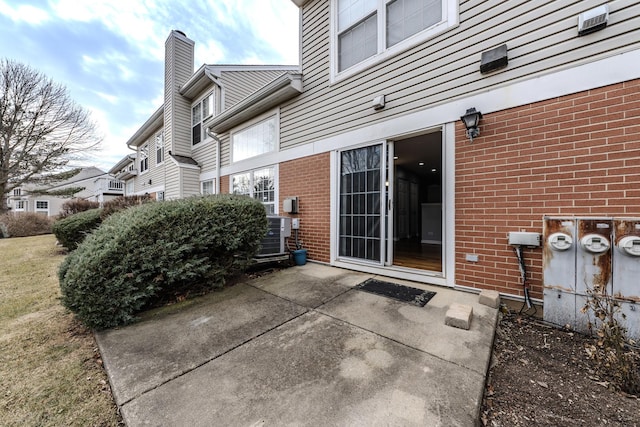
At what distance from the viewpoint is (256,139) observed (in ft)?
21.6

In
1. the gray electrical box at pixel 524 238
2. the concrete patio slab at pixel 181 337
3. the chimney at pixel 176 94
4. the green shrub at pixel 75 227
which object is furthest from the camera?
the chimney at pixel 176 94

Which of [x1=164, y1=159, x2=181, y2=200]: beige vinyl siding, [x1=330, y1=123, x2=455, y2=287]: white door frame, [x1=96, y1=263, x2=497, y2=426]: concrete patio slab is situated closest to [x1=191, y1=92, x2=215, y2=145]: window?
[x1=164, y1=159, x2=181, y2=200]: beige vinyl siding

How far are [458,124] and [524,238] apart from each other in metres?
1.67

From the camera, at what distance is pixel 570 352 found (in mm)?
2076

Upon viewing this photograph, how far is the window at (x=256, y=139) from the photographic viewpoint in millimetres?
6104

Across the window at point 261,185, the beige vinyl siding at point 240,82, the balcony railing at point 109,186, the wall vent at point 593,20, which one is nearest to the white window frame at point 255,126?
the window at point 261,185

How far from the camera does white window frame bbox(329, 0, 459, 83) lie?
11.0 ft

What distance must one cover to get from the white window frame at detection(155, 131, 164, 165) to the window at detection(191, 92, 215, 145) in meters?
2.79

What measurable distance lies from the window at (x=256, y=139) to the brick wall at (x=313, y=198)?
3.57 ft

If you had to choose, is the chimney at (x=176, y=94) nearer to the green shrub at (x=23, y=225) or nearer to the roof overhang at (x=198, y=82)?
the roof overhang at (x=198, y=82)

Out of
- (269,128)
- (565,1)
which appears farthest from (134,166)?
(565,1)

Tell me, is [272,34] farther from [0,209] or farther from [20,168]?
[0,209]

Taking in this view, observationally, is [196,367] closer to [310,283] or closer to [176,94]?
[310,283]

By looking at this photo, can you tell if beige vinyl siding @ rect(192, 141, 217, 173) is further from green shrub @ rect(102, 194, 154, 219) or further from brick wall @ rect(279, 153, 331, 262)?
brick wall @ rect(279, 153, 331, 262)
